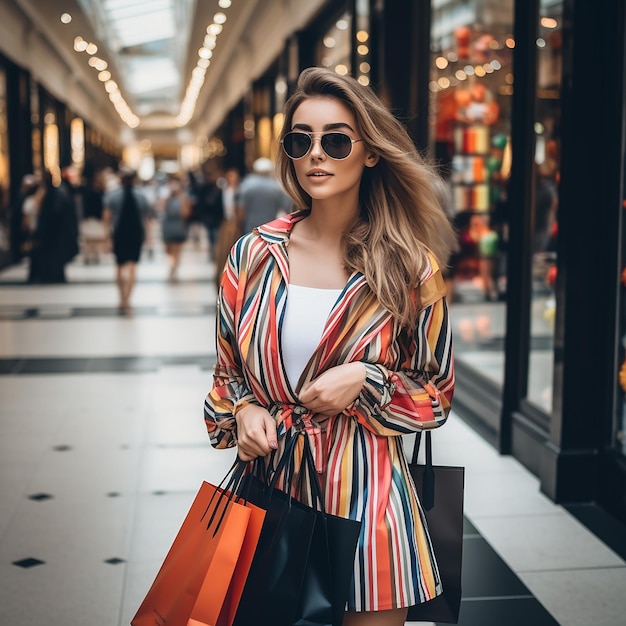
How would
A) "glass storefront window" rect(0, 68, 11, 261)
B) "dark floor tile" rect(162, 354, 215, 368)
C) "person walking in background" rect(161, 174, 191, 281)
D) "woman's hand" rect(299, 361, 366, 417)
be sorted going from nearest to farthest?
"woman's hand" rect(299, 361, 366, 417)
"dark floor tile" rect(162, 354, 215, 368)
"person walking in background" rect(161, 174, 191, 281)
"glass storefront window" rect(0, 68, 11, 261)

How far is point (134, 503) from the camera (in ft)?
13.9

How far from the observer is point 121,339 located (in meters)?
8.90

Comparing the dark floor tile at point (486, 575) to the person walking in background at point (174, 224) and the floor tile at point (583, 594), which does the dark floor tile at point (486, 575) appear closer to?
the floor tile at point (583, 594)

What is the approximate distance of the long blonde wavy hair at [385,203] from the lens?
1.81 metres

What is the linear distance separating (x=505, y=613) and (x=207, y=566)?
176cm

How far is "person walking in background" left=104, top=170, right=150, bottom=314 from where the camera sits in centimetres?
1075

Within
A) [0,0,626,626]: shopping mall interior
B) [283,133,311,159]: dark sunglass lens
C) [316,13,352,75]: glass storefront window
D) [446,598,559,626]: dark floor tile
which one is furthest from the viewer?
[316,13,352,75]: glass storefront window

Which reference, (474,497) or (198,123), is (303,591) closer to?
(474,497)

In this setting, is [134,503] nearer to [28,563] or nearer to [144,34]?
[28,563]

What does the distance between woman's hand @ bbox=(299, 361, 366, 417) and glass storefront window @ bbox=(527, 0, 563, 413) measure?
3149 mm

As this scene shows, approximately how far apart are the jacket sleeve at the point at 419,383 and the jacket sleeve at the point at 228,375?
23 cm

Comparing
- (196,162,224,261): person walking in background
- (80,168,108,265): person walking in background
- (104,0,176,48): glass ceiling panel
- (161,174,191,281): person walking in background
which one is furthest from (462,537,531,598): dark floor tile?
(104,0,176,48): glass ceiling panel

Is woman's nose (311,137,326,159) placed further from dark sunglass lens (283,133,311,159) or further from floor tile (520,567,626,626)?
floor tile (520,567,626,626)

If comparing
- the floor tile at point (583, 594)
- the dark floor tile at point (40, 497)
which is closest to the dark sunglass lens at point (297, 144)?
the floor tile at point (583, 594)
